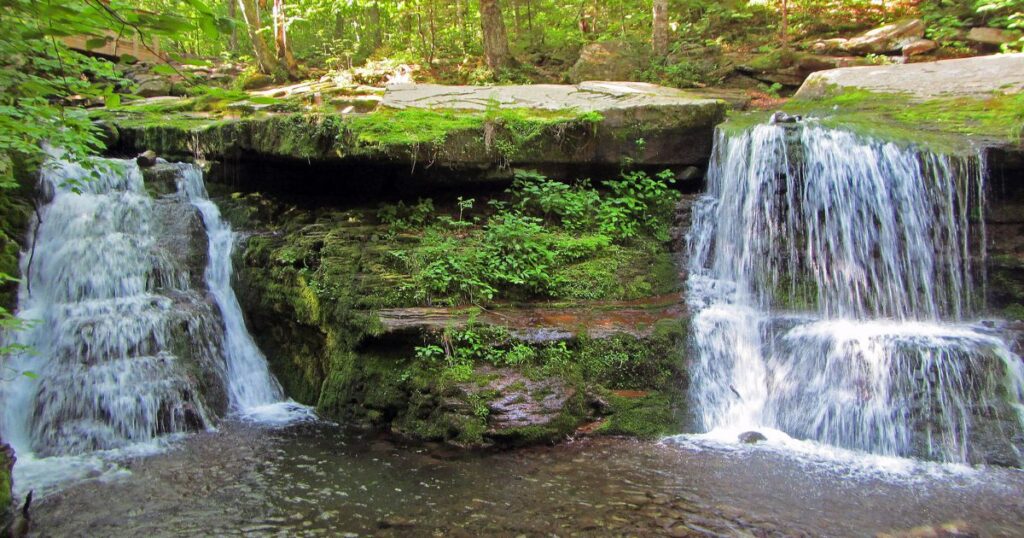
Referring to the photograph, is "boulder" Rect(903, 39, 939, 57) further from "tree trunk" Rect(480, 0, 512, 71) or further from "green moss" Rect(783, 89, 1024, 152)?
"tree trunk" Rect(480, 0, 512, 71)

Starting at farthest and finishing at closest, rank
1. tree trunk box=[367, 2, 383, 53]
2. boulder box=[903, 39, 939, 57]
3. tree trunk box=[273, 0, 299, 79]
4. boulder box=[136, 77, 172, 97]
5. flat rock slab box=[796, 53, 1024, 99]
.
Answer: tree trunk box=[367, 2, 383, 53] → tree trunk box=[273, 0, 299, 79] → boulder box=[136, 77, 172, 97] → boulder box=[903, 39, 939, 57] → flat rock slab box=[796, 53, 1024, 99]

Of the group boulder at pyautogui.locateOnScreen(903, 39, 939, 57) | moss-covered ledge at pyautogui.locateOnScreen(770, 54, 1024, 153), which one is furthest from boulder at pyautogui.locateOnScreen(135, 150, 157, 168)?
boulder at pyautogui.locateOnScreen(903, 39, 939, 57)

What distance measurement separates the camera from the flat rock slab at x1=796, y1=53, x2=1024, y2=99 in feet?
29.3

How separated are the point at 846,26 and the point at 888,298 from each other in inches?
375

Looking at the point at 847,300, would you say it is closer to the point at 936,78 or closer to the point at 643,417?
the point at 643,417

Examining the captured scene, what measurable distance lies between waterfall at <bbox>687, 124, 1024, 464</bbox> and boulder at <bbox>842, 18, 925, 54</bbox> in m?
6.50

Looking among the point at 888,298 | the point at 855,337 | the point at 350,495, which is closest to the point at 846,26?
the point at 888,298

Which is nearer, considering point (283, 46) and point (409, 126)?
point (409, 126)

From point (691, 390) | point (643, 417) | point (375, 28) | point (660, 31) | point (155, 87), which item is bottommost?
point (643, 417)

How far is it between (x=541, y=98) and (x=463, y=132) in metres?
2.17

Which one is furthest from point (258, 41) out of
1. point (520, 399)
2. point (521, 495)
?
point (521, 495)

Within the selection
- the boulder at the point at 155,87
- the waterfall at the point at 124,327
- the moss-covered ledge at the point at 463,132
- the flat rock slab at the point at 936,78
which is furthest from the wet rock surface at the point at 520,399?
the boulder at the point at 155,87

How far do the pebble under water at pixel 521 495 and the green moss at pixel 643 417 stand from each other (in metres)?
0.21

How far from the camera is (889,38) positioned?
1274 cm
